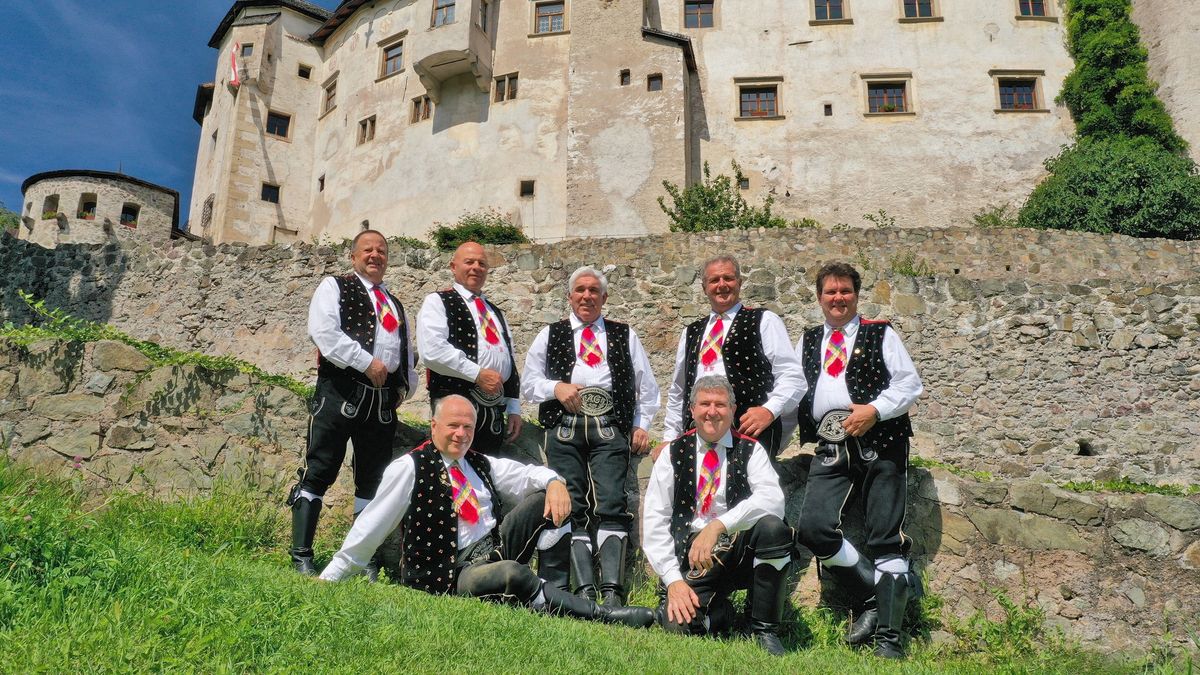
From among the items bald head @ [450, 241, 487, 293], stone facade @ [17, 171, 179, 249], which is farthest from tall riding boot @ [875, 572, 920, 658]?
stone facade @ [17, 171, 179, 249]

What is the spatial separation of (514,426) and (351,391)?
112cm

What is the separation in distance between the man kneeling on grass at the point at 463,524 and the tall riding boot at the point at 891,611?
4.00 ft

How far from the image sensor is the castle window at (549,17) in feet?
86.7

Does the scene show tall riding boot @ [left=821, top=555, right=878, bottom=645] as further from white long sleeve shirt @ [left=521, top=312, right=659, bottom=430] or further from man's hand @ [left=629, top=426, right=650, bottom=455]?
white long sleeve shirt @ [left=521, top=312, right=659, bottom=430]

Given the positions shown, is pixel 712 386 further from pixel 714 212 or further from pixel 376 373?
pixel 714 212

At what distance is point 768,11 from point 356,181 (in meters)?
14.2

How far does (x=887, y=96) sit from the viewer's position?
80.7ft

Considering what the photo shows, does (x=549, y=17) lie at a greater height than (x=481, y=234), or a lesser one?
greater

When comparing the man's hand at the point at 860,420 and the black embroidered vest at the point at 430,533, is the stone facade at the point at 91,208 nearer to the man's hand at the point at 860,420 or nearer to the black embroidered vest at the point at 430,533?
the black embroidered vest at the point at 430,533

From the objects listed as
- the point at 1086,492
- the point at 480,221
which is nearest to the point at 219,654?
the point at 1086,492

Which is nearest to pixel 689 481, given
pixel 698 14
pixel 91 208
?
pixel 698 14

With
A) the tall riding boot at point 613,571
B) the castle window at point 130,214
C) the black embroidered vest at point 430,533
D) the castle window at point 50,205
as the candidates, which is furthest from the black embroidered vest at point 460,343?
the castle window at point 50,205

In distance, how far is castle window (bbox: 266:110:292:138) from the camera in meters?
30.4

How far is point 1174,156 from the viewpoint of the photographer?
2003cm
